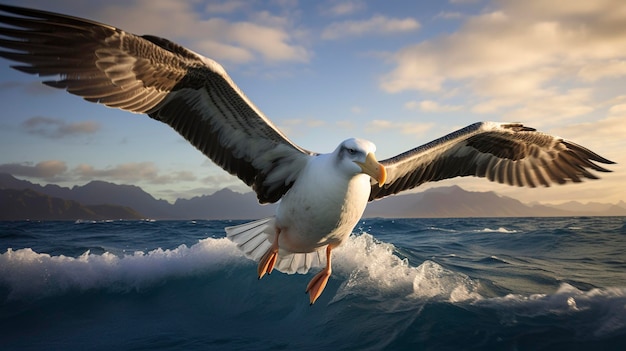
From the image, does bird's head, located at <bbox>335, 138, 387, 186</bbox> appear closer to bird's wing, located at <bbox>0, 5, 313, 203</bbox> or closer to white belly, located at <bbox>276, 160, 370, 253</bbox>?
white belly, located at <bbox>276, 160, 370, 253</bbox>

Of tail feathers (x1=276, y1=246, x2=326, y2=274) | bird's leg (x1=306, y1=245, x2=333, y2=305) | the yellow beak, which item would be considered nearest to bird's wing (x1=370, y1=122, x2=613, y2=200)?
tail feathers (x1=276, y1=246, x2=326, y2=274)

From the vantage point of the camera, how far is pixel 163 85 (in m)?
5.50

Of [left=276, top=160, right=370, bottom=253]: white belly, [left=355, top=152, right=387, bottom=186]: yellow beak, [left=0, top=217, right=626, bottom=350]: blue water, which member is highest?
[left=355, top=152, right=387, bottom=186]: yellow beak

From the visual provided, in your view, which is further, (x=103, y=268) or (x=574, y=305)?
(x=103, y=268)

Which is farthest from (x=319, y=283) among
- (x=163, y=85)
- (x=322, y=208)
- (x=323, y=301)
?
(x=323, y=301)

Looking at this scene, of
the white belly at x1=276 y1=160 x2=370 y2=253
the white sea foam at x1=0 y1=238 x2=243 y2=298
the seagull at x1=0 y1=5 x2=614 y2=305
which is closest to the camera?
the seagull at x1=0 y1=5 x2=614 y2=305

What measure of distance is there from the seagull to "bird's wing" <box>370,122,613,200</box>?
0.08ft

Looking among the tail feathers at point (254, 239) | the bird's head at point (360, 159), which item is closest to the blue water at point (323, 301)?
the tail feathers at point (254, 239)

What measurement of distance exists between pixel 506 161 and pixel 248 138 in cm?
450

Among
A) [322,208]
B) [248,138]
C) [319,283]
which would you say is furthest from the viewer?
[319,283]

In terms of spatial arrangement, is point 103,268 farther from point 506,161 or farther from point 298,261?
point 506,161

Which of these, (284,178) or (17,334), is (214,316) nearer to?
(17,334)

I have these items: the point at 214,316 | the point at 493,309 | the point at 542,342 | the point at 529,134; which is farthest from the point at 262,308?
the point at 529,134

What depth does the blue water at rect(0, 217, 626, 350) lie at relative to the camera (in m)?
8.71
